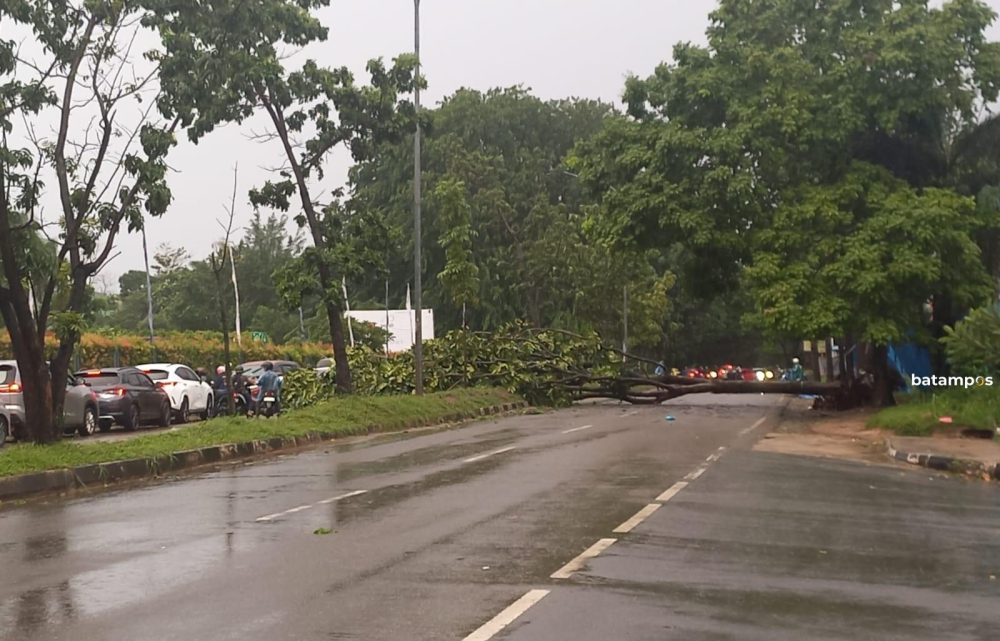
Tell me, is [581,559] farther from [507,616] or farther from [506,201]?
[506,201]

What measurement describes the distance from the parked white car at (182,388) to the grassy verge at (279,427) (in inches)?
214

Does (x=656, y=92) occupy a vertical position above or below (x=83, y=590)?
above

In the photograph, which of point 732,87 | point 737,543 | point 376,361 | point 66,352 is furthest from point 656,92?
point 737,543

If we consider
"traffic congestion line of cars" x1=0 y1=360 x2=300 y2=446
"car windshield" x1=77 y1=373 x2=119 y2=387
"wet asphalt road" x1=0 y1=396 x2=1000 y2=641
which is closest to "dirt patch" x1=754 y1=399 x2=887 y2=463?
"wet asphalt road" x1=0 y1=396 x2=1000 y2=641

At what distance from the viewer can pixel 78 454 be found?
16000 millimetres

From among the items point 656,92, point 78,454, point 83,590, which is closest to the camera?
point 83,590

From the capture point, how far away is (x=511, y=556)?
8.95m

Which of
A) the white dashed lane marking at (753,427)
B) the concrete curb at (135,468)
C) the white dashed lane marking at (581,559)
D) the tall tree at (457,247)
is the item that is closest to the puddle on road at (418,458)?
the concrete curb at (135,468)

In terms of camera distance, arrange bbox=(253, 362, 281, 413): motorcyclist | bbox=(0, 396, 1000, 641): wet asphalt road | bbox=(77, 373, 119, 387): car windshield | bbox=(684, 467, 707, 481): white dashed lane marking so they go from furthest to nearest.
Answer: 1. bbox=(253, 362, 281, 413): motorcyclist
2. bbox=(77, 373, 119, 387): car windshield
3. bbox=(684, 467, 707, 481): white dashed lane marking
4. bbox=(0, 396, 1000, 641): wet asphalt road

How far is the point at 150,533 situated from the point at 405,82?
1831 cm

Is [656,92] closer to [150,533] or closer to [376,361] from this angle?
[376,361]

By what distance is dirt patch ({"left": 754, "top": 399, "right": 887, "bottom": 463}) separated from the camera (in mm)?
20406

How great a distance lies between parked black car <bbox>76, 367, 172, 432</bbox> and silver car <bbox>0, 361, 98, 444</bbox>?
3.15 feet

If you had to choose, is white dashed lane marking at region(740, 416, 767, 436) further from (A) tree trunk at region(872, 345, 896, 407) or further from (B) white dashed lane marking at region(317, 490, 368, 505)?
(B) white dashed lane marking at region(317, 490, 368, 505)
